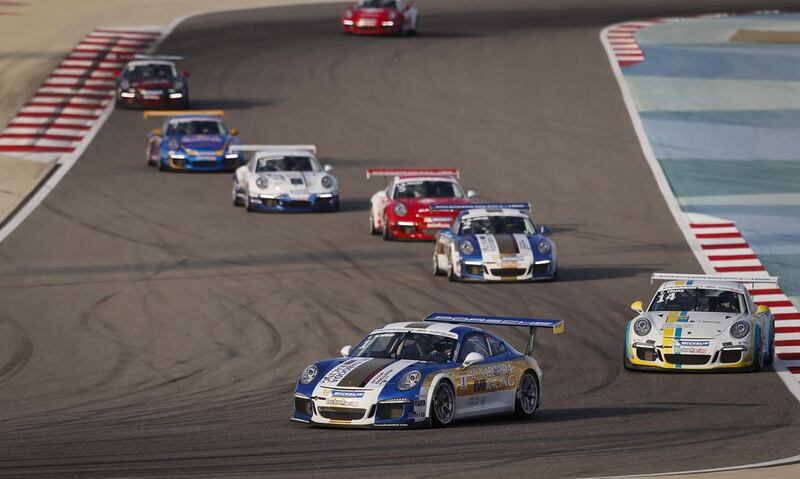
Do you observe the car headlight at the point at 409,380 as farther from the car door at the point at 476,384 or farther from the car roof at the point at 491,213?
the car roof at the point at 491,213

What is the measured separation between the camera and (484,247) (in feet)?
84.3

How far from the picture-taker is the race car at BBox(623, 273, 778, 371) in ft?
64.1

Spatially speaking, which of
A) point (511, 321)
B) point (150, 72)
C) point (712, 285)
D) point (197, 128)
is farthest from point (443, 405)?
point (150, 72)

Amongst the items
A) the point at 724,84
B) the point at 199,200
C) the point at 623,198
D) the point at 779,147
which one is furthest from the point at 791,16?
the point at 199,200

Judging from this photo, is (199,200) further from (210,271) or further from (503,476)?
(503,476)

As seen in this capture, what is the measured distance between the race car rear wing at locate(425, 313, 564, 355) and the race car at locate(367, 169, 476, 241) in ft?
38.6

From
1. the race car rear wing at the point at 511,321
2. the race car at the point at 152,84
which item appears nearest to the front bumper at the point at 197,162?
the race car at the point at 152,84

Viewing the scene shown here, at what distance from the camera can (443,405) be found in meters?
15.4

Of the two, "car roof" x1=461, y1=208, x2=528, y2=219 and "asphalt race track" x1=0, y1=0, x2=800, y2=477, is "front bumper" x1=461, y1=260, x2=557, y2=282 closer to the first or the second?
"asphalt race track" x1=0, y1=0, x2=800, y2=477

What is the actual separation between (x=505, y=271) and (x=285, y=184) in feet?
26.1

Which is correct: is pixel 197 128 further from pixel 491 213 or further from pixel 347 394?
pixel 347 394

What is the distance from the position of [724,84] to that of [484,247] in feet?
65.3

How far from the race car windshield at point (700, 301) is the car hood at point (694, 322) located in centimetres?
29

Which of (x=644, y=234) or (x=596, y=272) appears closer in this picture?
(x=596, y=272)
